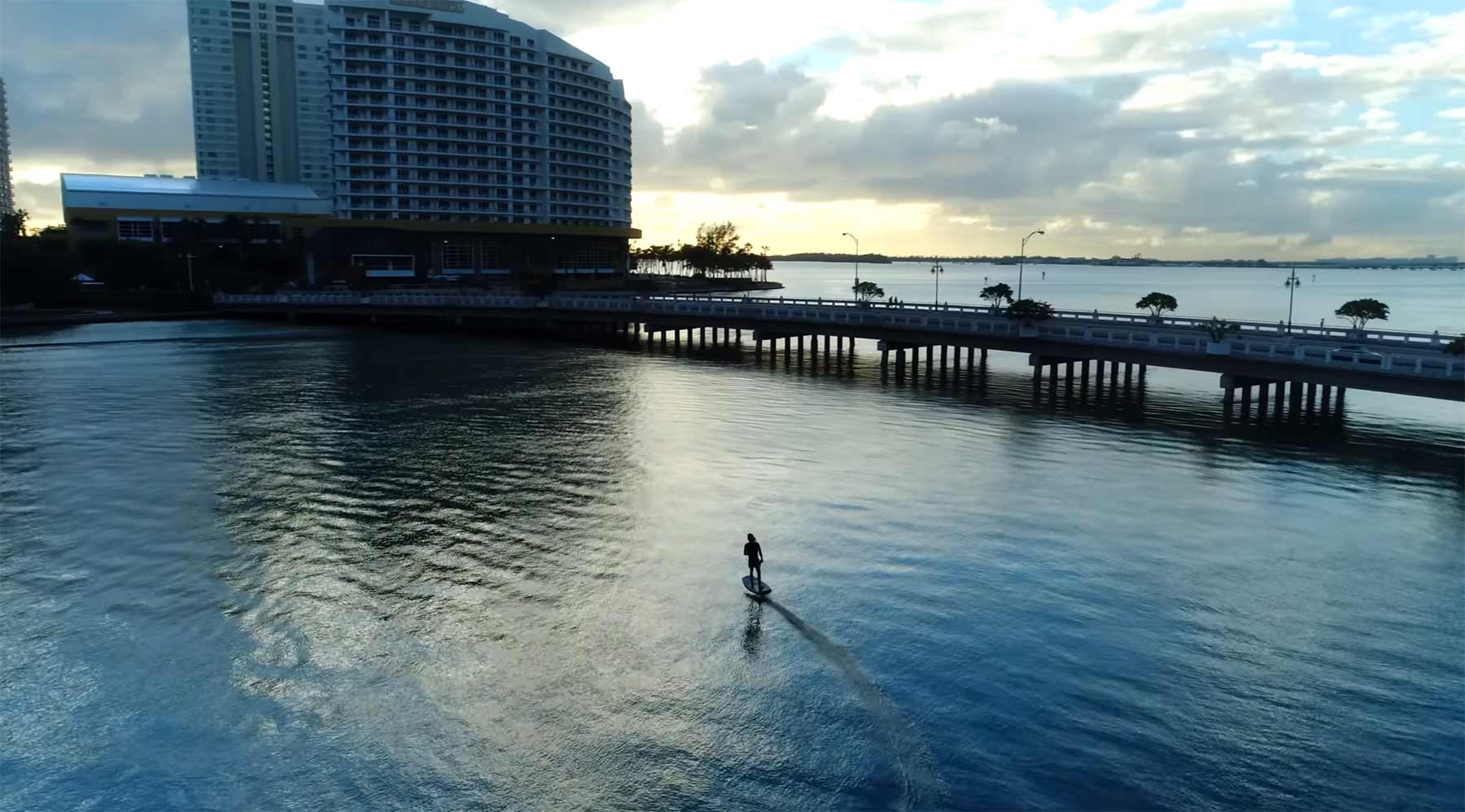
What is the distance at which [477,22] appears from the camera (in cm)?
16962

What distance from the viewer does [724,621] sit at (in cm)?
2412

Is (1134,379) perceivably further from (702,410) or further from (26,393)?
(26,393)

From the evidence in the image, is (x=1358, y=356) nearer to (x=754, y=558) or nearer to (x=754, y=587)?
(x=754, y=558)

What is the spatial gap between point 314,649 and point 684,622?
8656mm

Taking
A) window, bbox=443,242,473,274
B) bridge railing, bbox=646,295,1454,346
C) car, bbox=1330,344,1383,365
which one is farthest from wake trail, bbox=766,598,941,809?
window, bbox=443,242,473,274

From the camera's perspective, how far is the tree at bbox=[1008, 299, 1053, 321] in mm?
71625

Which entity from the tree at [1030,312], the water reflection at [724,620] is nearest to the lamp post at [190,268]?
the water reflection at [724,620]

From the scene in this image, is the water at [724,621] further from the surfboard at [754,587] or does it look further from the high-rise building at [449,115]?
the high-rise building at [449,115]

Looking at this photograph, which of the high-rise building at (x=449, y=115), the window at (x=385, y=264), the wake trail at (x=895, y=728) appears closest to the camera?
the wake trail at (x=895, y=728)

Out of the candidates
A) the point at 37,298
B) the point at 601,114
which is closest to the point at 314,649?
the point at 37,298

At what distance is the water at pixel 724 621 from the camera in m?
17.5

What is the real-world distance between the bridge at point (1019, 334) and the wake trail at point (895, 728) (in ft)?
135

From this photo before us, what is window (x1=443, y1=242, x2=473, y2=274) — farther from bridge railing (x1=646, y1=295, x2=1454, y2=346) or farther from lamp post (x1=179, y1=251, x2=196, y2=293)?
bridge railing (x1=646, y1=295, x2=1454, y2=346)

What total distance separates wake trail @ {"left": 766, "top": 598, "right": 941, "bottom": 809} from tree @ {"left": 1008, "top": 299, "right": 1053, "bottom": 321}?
175 feet
